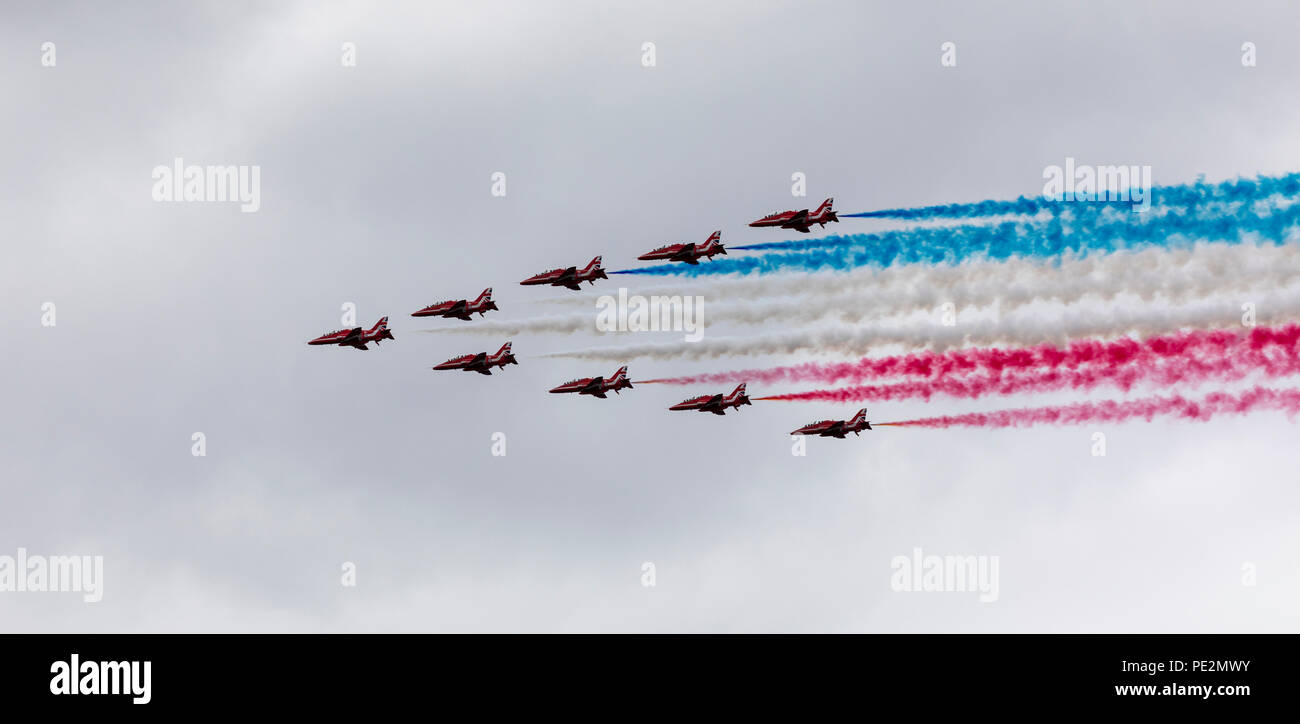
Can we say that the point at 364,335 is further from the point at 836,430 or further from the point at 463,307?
the point at 836,430

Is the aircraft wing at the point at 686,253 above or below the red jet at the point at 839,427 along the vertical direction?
above

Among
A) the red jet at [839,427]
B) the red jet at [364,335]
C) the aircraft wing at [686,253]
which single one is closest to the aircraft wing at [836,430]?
the red jet at [839,427]

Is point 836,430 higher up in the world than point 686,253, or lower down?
lower down

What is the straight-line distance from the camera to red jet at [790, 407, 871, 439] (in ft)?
543

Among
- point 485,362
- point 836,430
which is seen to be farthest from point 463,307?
point 836,430

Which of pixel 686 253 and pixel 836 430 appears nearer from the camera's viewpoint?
pixel 686 253

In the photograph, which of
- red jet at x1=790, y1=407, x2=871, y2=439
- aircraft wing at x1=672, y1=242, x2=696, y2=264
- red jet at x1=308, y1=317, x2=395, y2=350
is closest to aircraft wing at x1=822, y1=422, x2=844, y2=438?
red jet at x1=790, y1=407, x2=871, y2=439

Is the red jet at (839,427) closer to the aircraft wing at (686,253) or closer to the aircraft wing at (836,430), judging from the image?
the aircraft wing at (836,430)

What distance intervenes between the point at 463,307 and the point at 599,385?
8620 millimetres

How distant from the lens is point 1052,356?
14925cm

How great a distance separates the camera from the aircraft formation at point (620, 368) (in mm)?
163000

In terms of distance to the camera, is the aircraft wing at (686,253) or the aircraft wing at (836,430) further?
the aircraft wing at (836,430)
